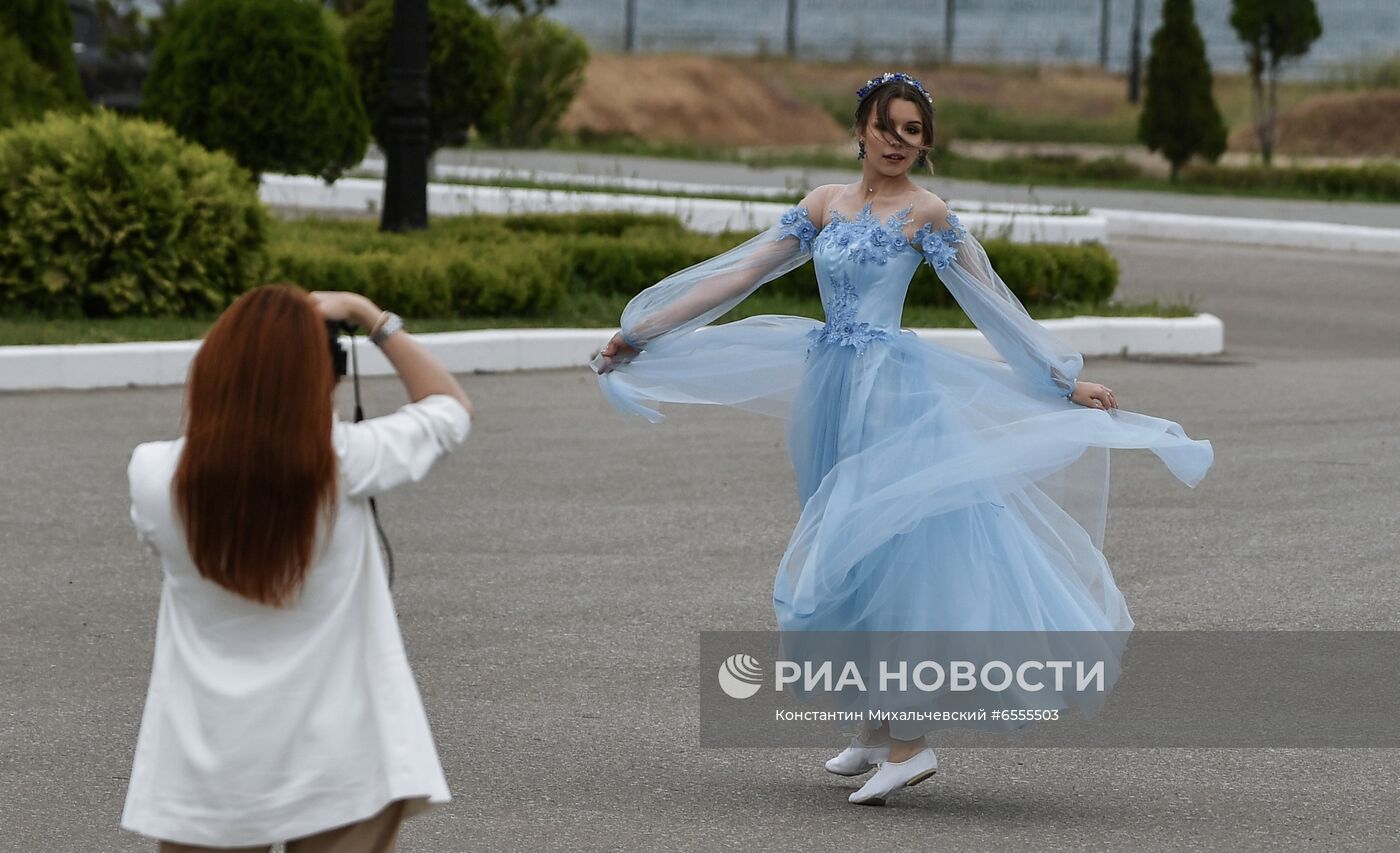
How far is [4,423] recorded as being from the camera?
10.3m

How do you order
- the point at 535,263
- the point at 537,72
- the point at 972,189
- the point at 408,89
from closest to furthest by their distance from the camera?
1. the point at 535,263
2. the point at 408,89
3. the point at 972,189
4. the point at 537,72

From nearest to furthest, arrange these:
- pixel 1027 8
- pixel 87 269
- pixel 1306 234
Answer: pixel 87 269 < pixel 1306 234 < pixel 1027 8

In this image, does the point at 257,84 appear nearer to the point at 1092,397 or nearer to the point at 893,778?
the point at 1092,397

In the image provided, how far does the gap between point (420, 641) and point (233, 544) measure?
10.9 ft

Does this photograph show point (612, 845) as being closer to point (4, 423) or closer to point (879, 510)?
point (879, 510)

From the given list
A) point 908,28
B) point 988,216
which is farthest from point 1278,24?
point 908,28

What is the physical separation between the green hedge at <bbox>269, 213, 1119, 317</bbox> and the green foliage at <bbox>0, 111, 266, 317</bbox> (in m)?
0.52

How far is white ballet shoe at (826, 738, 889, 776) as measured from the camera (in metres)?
5.23

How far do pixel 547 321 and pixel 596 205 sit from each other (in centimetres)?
630

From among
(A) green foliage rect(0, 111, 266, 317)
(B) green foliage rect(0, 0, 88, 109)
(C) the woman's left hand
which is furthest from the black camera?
(B) green foliage rect(0, 0, 88, 109)

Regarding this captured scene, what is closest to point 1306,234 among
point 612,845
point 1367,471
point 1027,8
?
point 1367,471

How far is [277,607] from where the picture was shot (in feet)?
10.9

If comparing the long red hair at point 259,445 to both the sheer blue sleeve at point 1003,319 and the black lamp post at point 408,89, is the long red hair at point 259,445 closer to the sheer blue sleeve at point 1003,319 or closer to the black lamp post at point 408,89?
the sheer blue sleeve at point 1003,319

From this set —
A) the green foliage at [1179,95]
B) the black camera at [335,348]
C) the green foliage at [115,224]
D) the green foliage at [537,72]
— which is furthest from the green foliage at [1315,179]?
the black camera at [335,348]
